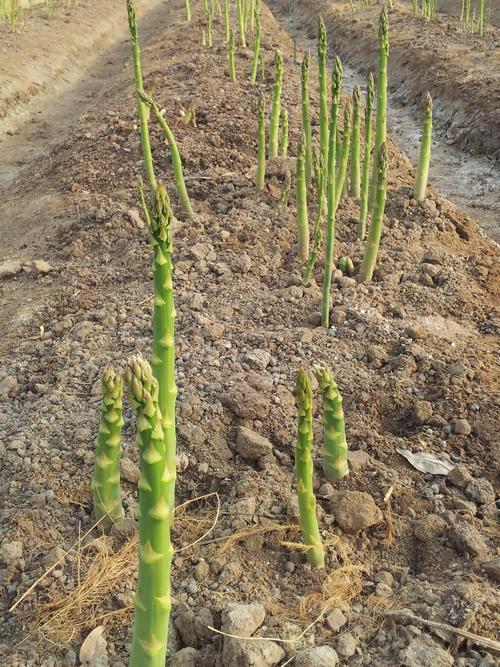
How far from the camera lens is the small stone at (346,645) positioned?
1.88 metres

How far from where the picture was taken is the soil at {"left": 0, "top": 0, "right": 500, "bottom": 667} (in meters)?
2.04

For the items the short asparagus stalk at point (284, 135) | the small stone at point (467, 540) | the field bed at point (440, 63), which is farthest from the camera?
the field bed at point (440, 63)

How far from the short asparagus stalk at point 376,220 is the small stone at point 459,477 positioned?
1603mm

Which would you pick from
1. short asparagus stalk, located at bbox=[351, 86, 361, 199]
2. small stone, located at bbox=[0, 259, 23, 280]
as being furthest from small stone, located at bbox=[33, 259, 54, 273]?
short asparagus stalk, located at bbox=[351, 86, 361, 199]

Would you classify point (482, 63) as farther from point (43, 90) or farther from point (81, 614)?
point (81, 614)

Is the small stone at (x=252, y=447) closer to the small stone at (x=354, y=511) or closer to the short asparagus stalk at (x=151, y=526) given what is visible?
the small stone at (x=354, y=511)

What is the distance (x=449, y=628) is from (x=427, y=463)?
0.93 m

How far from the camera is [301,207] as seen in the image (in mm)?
4047

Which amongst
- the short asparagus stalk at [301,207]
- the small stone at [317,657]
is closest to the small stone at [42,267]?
the short asparagus stalk at [301,207]

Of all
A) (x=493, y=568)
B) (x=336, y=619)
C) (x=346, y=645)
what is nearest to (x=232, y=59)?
(x=493, y=568)

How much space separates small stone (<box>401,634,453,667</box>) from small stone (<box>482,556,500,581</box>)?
0.38 meters

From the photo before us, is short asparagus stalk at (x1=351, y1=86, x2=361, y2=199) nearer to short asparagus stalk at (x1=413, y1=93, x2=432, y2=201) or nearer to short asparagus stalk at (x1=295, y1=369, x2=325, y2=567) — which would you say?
short asparagus stalk at (x1=413, y1=93, x2=432, y2=201)

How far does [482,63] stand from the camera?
9117 mm

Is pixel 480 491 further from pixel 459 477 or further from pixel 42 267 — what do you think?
pixel 42 267
